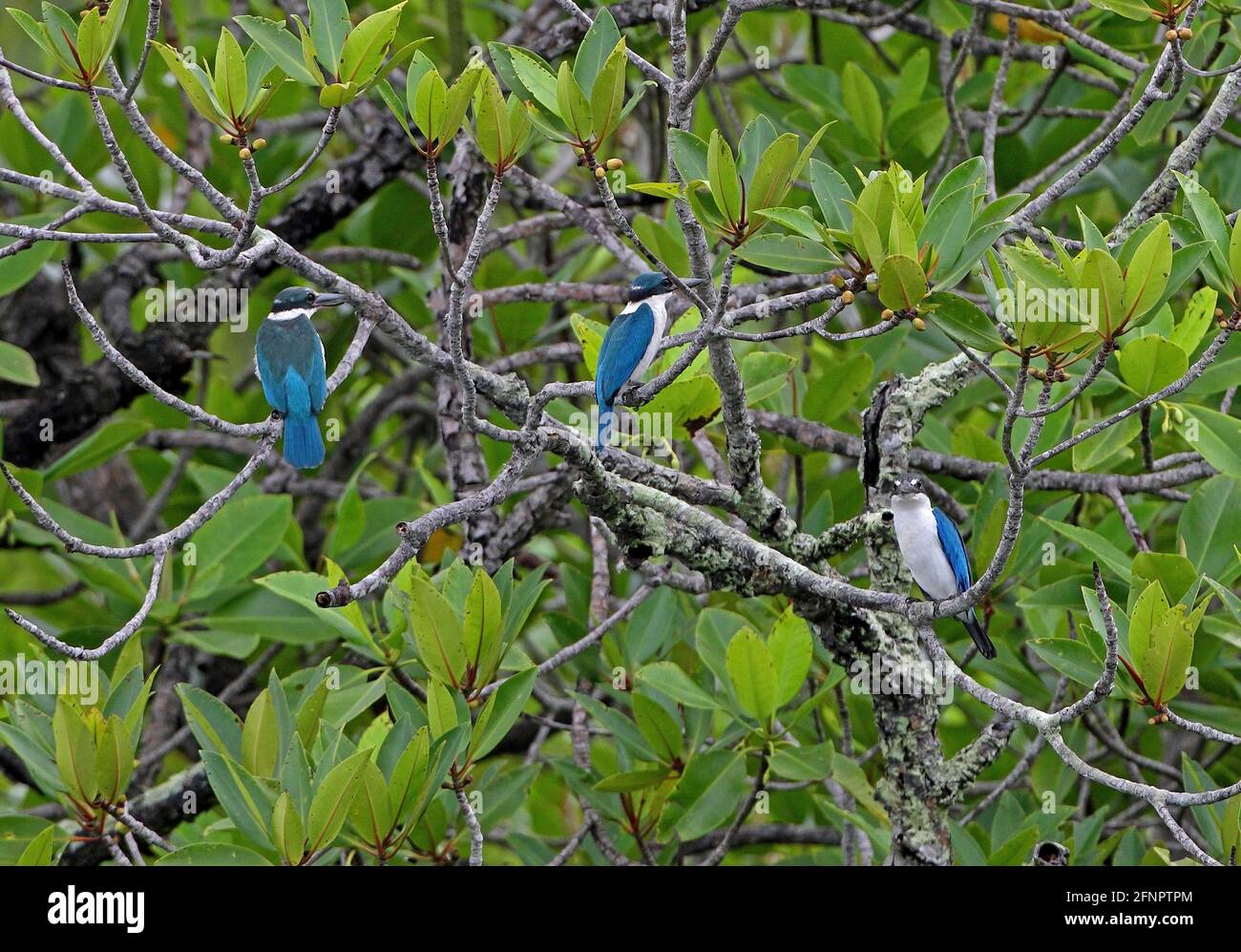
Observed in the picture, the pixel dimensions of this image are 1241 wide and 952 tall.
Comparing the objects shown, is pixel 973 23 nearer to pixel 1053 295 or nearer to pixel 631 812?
pixel 1053 295

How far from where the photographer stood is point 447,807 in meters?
3.61

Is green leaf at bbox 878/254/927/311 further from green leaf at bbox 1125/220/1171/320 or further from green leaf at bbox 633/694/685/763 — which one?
green leaf at bbox 633/694/685/763

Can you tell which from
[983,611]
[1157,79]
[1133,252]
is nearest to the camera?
[1133,252]

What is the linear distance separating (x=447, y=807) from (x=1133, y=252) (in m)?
2.33

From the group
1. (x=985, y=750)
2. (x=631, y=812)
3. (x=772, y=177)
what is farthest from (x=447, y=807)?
(x=772, y=177)

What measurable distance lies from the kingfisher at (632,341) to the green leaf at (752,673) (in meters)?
0.66

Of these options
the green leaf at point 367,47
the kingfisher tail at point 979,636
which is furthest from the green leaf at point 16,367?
the kingfisher tail at point 979,636

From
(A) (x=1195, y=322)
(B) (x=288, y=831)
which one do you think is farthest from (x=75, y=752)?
(A) (x=1195, y=322)

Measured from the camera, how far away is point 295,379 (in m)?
3.83

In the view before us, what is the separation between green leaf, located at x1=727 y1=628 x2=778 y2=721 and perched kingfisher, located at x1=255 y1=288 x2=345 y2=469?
4.67ft

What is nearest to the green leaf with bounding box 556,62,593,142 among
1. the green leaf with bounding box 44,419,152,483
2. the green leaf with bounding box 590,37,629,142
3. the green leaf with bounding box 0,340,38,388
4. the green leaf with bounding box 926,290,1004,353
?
the green leaf with bounding box 590,37,629,142

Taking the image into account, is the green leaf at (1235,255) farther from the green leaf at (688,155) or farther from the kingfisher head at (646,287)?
the kingfisher head at (646,287)

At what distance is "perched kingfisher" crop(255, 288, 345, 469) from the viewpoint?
376 cm

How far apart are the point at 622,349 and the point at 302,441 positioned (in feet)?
3.34
